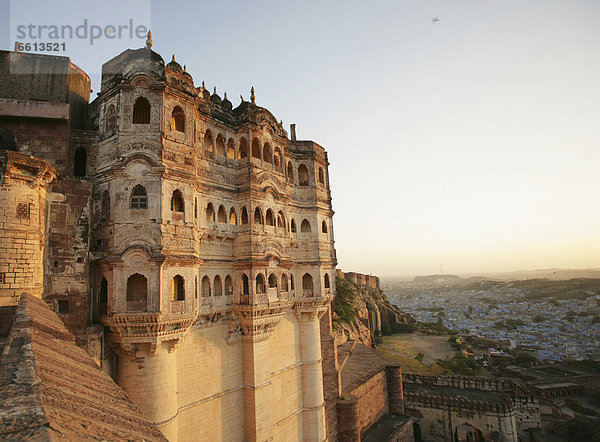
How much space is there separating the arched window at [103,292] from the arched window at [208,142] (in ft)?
24.9

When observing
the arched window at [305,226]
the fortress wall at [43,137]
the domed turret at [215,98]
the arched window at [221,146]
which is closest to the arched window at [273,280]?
the arched window at [305,226]

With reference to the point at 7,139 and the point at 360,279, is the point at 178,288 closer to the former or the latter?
the point at 7,139

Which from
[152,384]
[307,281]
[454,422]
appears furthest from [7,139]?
[454,422]

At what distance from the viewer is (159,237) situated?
13.4 meters

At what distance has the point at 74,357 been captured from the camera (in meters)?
5.20

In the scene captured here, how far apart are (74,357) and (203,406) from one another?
11861mm

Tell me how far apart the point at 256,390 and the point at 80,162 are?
12804mm

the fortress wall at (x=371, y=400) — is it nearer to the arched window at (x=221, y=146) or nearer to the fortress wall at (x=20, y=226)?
the arched window at (x=221, y=146)

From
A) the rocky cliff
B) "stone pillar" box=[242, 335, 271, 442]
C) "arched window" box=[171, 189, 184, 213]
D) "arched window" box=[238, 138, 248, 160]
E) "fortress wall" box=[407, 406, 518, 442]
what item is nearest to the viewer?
"arched window" box=[171, 189, 184, 213]

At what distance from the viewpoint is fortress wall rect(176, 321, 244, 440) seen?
1477 centimetres

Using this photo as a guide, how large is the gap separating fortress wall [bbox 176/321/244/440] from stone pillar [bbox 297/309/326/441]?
501 cm

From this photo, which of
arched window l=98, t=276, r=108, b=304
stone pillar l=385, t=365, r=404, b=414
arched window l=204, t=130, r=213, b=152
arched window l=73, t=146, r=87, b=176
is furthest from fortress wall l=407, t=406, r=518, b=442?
arched window l=73, t=146, r=87, b=176

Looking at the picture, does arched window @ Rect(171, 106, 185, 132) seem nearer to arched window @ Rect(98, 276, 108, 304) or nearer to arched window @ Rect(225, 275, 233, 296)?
arched window @ Rect(98, 276, 108, 304)

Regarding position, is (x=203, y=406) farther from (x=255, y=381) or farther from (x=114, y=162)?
(x=114, y=162)
